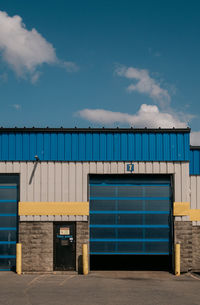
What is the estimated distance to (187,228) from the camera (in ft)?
55.1

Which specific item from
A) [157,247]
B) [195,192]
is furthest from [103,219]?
[195,192]

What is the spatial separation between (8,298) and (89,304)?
2.98m

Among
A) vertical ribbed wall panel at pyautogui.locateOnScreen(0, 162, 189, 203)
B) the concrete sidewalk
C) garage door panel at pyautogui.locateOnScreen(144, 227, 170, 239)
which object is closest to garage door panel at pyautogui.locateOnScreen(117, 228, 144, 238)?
garage door panel at pyautogui.locateOnScreen(144, 227, 170, 239)

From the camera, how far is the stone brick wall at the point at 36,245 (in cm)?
1652

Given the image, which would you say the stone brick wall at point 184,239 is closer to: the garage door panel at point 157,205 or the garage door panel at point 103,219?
the garage door panel at point 157,205

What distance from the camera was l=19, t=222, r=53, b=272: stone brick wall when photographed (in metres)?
16.5

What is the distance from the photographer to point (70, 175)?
17.0 metres

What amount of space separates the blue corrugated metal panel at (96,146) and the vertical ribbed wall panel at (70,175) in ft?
1.02

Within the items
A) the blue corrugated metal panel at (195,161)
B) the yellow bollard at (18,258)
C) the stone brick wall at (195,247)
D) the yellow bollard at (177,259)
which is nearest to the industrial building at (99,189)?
the stone brick wall at (195,247)

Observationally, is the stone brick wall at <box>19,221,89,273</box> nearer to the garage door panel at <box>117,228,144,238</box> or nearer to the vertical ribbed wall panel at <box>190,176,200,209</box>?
the garage door panel at <box>117,228,144,238</box>

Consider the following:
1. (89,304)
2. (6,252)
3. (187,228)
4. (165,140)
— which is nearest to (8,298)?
(89,304)

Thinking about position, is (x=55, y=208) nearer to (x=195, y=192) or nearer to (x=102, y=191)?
(x=102, y=191)

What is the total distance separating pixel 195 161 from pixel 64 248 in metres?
8.28

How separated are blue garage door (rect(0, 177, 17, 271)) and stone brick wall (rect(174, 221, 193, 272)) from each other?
8256 mm
